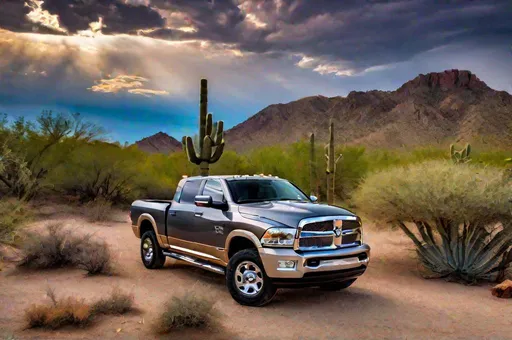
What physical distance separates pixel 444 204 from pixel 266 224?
17.1 feet

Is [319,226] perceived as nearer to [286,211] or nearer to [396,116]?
[286,211]

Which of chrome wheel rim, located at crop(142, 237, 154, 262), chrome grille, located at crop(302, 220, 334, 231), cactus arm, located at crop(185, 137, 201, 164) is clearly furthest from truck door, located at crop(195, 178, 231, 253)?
cactus arm, located at crop(185, 137, 201, 164)

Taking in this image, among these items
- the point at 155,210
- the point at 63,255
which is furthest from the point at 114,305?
the point at 63,255

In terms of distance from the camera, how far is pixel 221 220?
10070 millimetres

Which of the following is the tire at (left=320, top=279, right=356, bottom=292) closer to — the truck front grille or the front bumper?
the front bumper

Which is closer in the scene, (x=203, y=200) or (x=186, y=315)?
(x=186, y=315)

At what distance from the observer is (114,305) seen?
8656 millimetres

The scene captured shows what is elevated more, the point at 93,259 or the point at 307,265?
the point at 307,265

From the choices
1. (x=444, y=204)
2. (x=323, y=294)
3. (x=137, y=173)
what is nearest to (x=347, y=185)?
(x=137, y=173)

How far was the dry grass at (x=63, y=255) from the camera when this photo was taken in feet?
39.4

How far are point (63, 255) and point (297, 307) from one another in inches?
245

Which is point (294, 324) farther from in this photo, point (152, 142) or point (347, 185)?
point (152, 142)

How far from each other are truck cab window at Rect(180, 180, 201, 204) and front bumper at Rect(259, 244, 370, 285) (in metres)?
2.84

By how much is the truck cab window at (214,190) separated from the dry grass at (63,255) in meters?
2.99
